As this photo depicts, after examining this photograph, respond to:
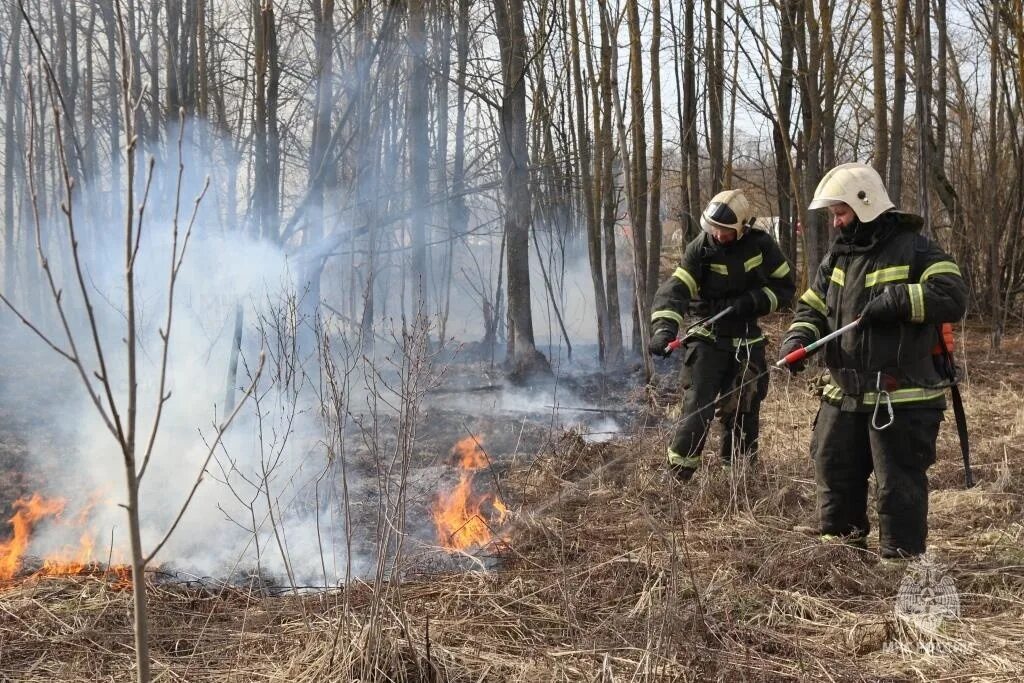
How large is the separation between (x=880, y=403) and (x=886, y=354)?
226 millimetres

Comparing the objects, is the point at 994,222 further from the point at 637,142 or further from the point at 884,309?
the point at 884,309

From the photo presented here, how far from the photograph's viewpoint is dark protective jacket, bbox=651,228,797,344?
5.52 meters

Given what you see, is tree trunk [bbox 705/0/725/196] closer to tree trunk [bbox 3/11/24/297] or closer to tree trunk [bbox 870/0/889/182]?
tree trunk [bbox 870/0/889/182]

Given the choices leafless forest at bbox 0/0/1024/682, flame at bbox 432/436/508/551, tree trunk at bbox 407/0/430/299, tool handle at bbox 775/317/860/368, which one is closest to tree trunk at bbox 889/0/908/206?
leafless forest at bbox 0/0/1024/682

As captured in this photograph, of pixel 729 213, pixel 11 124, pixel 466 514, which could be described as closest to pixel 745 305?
pixel 729 213

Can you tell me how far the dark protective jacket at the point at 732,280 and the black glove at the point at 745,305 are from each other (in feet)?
0.07

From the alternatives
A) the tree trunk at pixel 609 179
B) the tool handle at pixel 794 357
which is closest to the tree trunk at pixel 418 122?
the tree trunk at pixel 609 179

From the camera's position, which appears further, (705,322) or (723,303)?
(723,303)

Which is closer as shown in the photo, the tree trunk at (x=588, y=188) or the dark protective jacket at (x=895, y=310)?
the dark protective jacket at (x=895, y=310)

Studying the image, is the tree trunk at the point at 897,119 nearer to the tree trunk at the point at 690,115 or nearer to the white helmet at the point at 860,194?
the tree trunk at the point at 690,115

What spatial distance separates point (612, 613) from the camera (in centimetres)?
336

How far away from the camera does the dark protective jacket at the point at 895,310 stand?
12.1 feet

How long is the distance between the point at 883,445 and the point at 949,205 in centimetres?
1136

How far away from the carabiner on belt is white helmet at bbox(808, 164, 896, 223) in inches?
29.4
